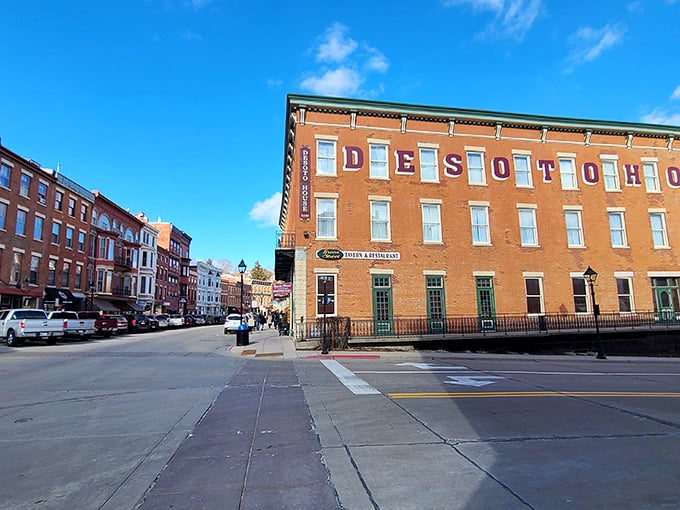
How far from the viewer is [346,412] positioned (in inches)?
270

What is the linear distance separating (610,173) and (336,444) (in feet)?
96.0

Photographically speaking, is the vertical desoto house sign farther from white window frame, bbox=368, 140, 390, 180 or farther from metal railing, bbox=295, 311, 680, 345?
metal railing, bbox=295, 311, 680, 345

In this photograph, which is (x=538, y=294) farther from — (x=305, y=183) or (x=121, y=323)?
(x=121, y=323)

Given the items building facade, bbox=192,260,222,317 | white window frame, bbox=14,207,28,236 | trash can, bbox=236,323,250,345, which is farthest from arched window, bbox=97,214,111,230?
building facade, bbox=192,260,222,317

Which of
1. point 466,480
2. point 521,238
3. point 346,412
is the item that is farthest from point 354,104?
point 466,480

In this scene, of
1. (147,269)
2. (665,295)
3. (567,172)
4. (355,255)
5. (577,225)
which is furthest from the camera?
(147,269)

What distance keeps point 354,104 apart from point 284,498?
22881mm

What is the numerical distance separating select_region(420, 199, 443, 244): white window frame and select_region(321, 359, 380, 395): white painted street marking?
499 inches

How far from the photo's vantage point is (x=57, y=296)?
34.2 metres

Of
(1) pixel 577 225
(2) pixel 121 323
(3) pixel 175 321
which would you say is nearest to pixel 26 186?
(2) pixel 121 323

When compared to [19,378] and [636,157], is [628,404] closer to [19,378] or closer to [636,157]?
[19,378]

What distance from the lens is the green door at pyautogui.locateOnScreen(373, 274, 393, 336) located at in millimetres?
22578

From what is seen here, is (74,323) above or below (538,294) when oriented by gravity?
below

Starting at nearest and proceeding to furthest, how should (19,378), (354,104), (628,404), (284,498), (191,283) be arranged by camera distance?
1. (284,498)
2. (628,404)
3. (19,378)
4. (354,104)
5. (191,283)
